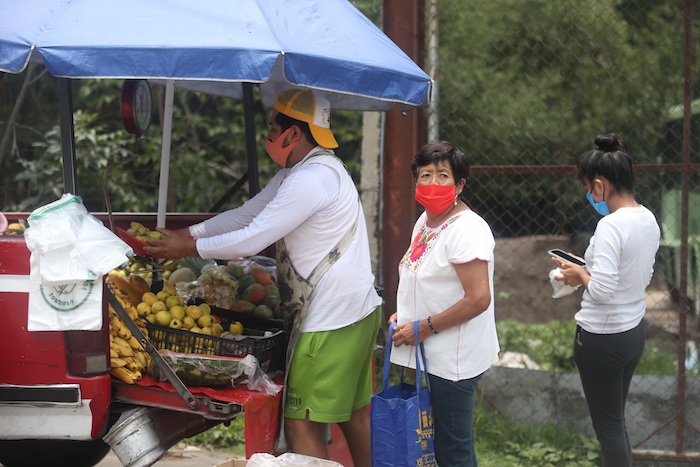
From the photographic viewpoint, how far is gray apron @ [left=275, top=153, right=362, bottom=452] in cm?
402

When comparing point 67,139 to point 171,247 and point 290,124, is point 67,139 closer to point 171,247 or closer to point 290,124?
point 171,247

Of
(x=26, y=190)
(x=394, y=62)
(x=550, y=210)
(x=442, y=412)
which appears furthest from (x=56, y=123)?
(x=442, y=412)

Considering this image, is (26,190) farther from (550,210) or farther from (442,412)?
(442,412)

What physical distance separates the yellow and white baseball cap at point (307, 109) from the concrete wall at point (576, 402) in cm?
243

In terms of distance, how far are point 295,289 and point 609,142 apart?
169 centimetres

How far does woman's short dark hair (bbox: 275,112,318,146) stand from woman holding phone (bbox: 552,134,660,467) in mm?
1358

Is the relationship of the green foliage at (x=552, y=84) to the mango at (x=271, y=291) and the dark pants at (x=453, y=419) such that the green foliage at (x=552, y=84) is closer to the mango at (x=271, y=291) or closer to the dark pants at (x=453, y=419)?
the mango at (x=271, y=291)

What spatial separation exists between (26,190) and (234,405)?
5.07m

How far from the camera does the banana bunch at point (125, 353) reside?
373cm

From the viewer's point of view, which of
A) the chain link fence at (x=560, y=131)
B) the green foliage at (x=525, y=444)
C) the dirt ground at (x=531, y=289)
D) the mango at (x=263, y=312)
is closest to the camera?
the mango at (x=263, y=312)

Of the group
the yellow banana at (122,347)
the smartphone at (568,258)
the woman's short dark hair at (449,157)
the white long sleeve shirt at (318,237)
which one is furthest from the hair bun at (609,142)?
the yellow banana at (122,347)

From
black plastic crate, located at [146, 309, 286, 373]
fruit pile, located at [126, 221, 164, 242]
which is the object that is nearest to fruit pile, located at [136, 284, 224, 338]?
black plastic crate, located at [146, 309, 286, 373]

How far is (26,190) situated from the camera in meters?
8.03

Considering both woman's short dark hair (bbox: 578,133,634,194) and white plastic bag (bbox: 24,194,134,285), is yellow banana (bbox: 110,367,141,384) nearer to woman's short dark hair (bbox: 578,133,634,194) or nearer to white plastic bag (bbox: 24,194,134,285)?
white plastic bag (bbox: 24,194,134,285)
